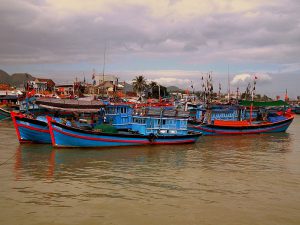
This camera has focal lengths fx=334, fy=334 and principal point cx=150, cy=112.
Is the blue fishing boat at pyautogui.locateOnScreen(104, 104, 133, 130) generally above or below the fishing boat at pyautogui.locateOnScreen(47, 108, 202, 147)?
above

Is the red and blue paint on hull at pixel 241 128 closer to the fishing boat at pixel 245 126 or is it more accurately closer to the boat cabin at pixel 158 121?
the fishing boat at pixel 245 126

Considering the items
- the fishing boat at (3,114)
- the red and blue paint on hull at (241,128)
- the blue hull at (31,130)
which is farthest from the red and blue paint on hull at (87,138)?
the fishing boat at (3,114)

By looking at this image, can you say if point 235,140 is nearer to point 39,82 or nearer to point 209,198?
point 209,198

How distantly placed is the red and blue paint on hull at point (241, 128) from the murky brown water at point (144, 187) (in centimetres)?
1057

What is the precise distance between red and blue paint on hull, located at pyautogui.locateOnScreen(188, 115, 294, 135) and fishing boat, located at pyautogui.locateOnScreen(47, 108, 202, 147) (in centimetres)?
582

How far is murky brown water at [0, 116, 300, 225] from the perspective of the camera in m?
10.5

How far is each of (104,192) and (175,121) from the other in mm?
14399

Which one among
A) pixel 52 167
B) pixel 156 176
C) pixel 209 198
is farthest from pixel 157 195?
pixel 52 167

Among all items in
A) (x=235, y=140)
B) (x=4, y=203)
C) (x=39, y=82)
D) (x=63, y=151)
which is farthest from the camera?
(x=39, y=82)

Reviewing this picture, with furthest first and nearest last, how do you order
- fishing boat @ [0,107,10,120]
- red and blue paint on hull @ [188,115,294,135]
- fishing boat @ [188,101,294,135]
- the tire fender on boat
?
fishing boat @ [0,107,10,120]
fishing boat @ [188,101,294,135]
red and blue paint on hull @ [188,115,294,135]
the tire fender on boat

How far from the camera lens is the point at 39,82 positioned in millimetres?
76312

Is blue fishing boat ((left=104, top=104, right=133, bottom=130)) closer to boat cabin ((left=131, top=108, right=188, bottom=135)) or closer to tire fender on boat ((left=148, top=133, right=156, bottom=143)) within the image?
boat cabin ((left=131, top=108, right=188, bottom=135))

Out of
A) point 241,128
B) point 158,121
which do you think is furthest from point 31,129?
point 241,128

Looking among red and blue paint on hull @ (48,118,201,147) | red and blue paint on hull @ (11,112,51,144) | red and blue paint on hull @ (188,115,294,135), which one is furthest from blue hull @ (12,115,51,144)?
red and blue paint on hull @ (188,115,294,135)
